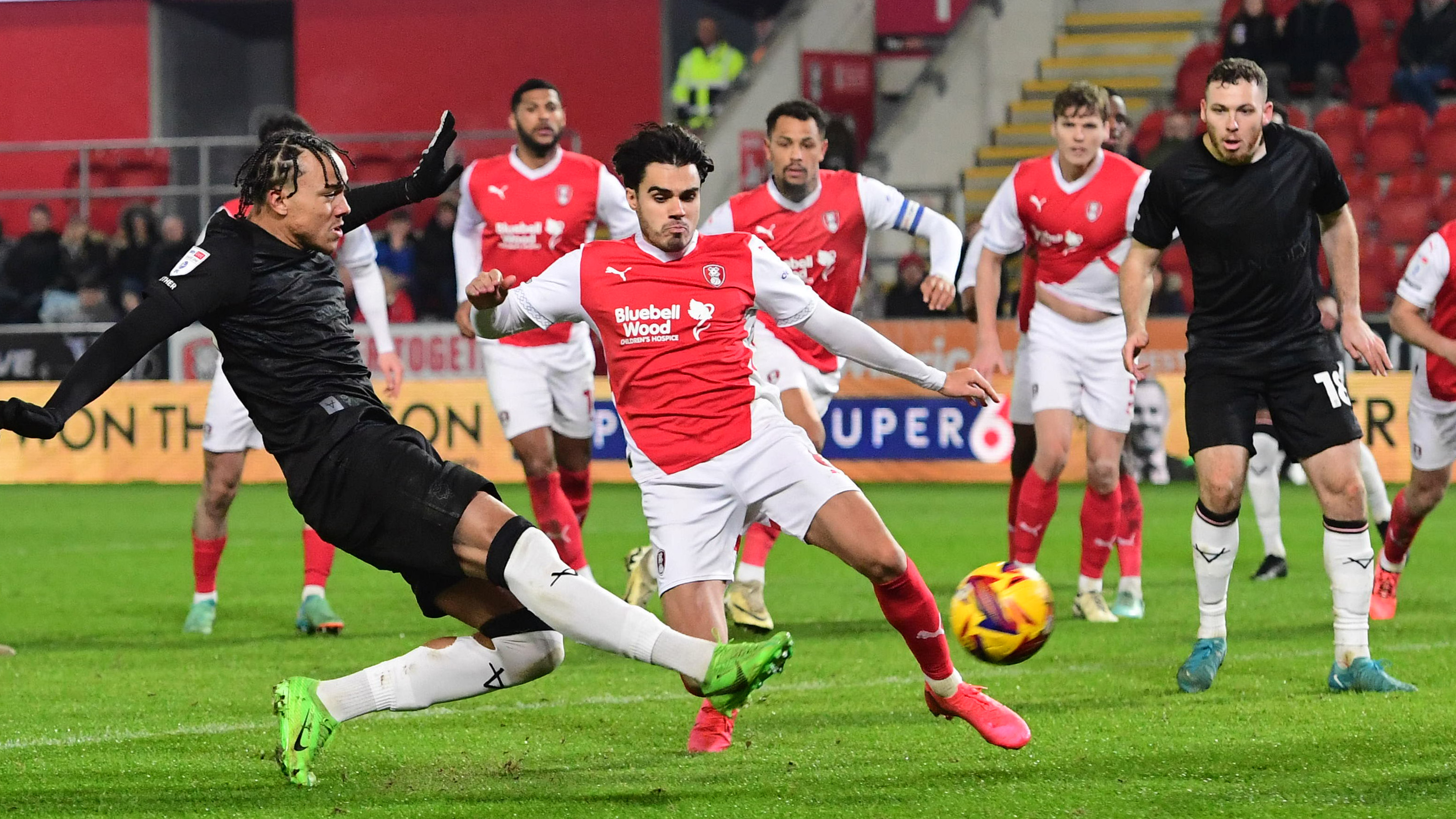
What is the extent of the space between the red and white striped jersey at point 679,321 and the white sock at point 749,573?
272 cm

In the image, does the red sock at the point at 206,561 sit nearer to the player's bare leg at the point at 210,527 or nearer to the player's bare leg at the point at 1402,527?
the player's bare leg at the point at 210,527

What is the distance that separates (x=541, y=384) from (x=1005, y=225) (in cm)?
236

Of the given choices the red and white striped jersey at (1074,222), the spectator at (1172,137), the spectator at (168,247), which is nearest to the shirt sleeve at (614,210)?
the red and white striped jersey at (1074,222)

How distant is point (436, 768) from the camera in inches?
201

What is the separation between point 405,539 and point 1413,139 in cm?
1611

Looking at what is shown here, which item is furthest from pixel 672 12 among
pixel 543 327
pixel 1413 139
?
pixel 543 327

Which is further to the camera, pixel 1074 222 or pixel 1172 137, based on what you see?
pixel 1172 137

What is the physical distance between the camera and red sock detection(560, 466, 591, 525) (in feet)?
30.6

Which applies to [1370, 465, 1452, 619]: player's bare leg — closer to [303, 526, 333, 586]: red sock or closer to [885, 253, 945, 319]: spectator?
[303, 526, 333, 586]: red sock

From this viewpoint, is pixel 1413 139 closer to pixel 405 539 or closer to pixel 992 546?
pixel 992 546

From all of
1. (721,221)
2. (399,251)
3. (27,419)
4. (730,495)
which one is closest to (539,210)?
(721,221)

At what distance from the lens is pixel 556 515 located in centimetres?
889

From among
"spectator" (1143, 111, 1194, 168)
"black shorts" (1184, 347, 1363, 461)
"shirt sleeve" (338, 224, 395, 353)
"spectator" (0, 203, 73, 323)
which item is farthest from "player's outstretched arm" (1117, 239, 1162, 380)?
"spectator" (0, 203, 73, 323)

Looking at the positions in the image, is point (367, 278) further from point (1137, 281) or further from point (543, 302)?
point (1137, 281)
